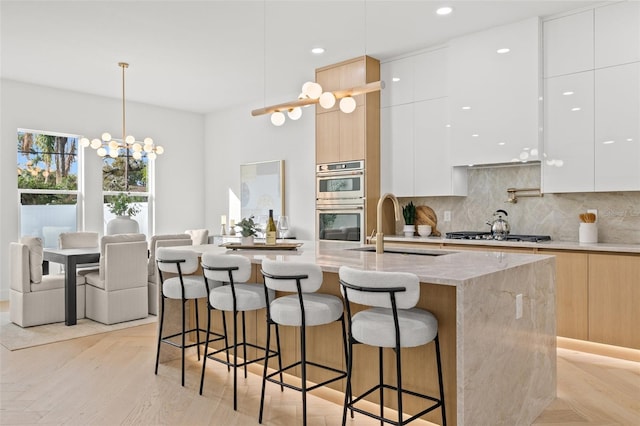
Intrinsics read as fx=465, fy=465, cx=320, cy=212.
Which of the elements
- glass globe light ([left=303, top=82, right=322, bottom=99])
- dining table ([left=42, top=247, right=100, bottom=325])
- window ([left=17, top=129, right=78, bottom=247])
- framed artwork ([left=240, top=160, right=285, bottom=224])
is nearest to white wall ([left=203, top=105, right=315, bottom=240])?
framed artwork ([left=240, top=160, right=285, bottom=224])

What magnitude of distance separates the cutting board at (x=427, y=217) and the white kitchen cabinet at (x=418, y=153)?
0.31 m

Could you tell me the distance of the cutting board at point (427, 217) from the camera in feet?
17.9

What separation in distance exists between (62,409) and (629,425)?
11.0 feet

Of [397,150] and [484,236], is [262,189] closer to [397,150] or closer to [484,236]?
[397,150]

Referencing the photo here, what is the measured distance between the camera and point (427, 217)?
217 inches

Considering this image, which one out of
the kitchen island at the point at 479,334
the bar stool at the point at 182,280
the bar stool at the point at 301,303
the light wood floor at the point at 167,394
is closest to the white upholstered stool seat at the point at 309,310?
the bar stool at the point at 301,303

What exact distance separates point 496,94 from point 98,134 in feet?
18.9

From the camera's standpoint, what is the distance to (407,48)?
5195 mm

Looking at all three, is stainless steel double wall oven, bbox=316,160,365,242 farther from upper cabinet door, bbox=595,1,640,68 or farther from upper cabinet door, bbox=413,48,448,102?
upper cabinet door, bbox=595,1,640,68

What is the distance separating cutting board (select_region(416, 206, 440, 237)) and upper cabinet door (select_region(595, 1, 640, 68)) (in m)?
2.22

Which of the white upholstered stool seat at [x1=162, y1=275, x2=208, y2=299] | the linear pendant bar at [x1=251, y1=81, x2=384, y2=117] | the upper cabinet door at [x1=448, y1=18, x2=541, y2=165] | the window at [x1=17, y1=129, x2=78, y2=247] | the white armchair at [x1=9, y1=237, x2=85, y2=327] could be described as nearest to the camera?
the linear pendant bar at [x1=251, y1=81, x2=384, y2=117]

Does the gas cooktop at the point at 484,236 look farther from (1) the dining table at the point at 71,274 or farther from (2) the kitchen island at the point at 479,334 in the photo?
(1) the dining table at the point at 71,274

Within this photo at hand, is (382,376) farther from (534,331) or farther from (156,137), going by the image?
(156,137)

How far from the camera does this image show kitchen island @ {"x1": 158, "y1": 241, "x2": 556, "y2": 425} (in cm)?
210
